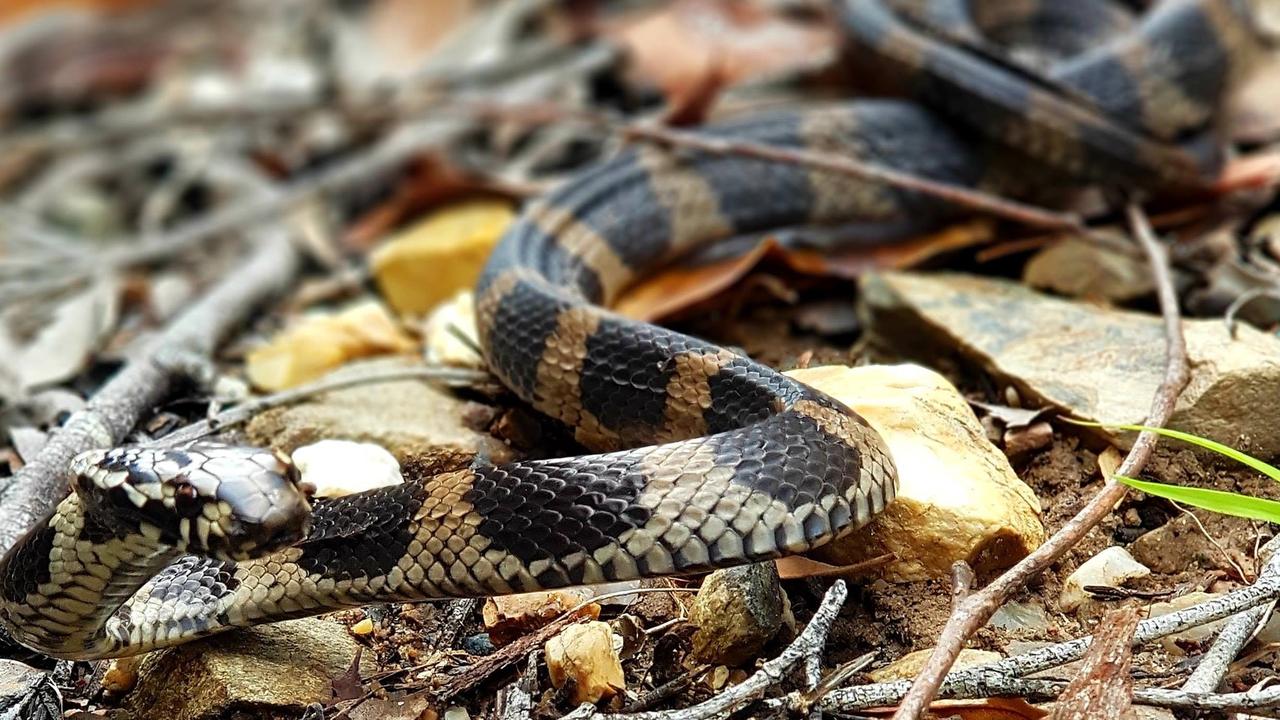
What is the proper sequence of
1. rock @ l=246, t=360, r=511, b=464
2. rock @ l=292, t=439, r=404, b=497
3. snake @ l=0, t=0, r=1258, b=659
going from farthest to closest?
rock @ l=246, t=360, r=511, b=464 → rock @ l=292, t=439, r=404, b=497 → snake @ l=0, t=0, r=1258, b=659

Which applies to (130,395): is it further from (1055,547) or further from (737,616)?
(1055,547)

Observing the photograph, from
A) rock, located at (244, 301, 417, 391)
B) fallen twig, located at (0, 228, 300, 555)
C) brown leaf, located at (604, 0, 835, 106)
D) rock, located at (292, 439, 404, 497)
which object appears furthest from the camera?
brown leaf, located at (604, 0, 835, 106)

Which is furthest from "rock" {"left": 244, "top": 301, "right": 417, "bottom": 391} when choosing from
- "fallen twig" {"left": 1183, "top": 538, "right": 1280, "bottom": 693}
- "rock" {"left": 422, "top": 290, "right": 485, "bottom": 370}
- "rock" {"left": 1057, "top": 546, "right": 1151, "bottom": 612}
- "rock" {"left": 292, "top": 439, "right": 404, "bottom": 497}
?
"fallen twig" {"left": 1183, "top": 538, "right": 1280, "bottom": 693}

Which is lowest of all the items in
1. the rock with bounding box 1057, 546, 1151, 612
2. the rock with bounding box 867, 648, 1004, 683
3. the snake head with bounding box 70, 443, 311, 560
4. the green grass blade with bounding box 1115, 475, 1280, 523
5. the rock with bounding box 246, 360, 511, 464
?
the rock with bounding box 867, 648, 1004, 683

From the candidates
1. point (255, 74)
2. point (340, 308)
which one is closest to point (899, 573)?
point (340, 308)

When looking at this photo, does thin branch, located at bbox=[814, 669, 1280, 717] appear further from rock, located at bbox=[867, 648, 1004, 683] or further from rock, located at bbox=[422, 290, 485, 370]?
rock, located at bbox=[422, 290, 485, 370]

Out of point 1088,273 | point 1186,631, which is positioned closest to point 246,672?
point 1186,631

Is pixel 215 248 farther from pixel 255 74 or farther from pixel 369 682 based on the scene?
pixel 369 682
